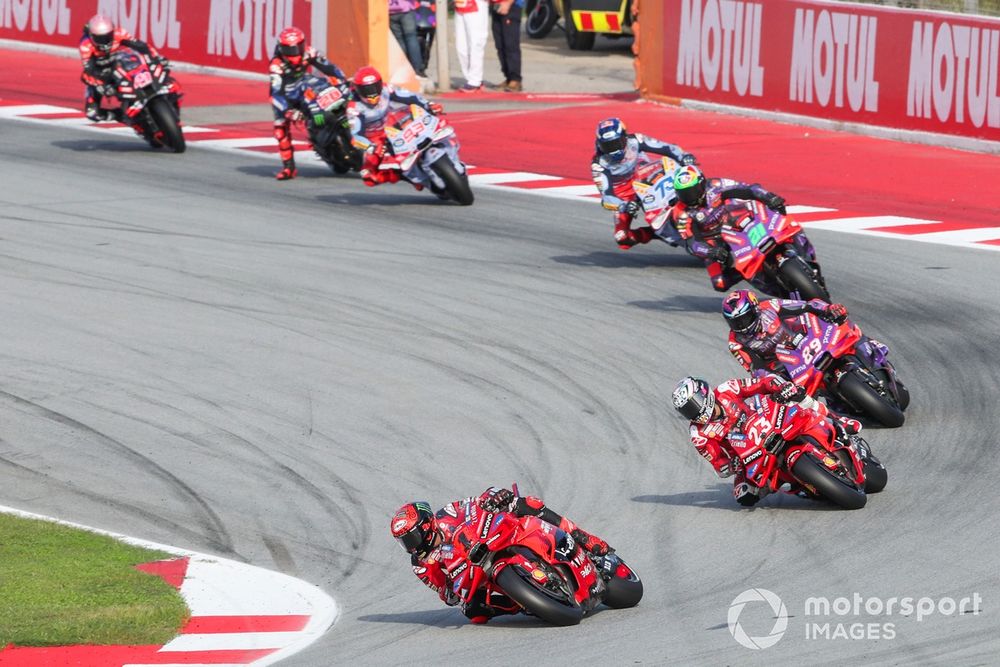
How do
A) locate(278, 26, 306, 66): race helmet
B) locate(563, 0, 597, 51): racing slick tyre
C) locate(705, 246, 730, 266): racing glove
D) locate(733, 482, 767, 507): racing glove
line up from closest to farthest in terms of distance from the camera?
1. locate(733, 482, 767, 507): racing glove
2. locate(705, 246, 730, 266): racing glove
3. locate(278, 26, 306, 66): race helmet
4. locate(563, 0, 597, 51): racing slick tyre

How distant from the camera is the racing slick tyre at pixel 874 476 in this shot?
1095 centimetres

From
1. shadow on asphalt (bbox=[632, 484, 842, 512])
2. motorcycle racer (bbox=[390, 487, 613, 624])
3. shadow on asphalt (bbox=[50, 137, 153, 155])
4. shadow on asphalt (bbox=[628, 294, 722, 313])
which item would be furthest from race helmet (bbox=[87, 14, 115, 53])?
motorcycle racer (bbox=[390, 487, 613, 624])

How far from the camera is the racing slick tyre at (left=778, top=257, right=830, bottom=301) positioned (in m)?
14.9

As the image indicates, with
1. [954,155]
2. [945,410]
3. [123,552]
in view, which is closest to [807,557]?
[945,410]

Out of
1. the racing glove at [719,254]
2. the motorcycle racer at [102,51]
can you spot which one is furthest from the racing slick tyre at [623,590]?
the motorcycle racer at [102,51]

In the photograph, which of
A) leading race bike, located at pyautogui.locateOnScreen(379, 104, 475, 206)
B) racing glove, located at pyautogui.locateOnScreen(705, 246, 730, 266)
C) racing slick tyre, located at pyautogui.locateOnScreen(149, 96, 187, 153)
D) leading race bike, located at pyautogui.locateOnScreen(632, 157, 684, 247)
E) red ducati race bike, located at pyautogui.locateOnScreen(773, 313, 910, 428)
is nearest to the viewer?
red ducati race bike, located at pyautogui.locateOnScreen(773, 313, 910, 428)

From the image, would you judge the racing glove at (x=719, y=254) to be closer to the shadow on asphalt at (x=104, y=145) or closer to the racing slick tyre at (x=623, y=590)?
the racing slick tyre at (x=623, y=590)

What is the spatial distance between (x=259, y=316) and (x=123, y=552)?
588 cm

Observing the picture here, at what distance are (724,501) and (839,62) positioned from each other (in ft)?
45.6

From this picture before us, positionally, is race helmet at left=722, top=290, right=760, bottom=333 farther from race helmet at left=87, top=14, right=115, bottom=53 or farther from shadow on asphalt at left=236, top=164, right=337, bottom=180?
race helmet at left=87, top=14, right=115, bottom=53

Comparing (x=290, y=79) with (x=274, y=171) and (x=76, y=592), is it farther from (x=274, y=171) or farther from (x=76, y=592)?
(x=76, y=592)

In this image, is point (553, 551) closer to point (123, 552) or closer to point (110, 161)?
point (123, 552)

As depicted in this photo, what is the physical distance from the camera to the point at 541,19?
34.4 metres

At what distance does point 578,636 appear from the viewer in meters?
8.84
